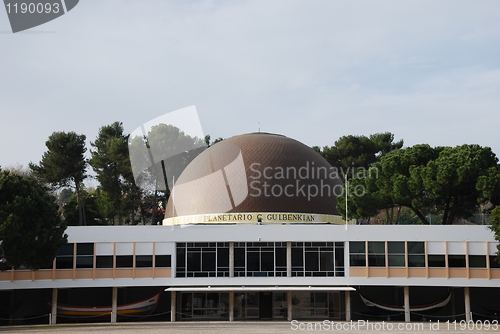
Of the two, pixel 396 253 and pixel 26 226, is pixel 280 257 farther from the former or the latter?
pixel 26 226

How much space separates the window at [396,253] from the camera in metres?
34.1

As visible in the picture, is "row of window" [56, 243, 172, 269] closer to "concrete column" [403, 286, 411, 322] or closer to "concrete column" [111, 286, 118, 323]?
"concrete column" [111, 286, 118, 323]

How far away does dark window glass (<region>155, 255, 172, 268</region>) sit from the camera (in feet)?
113

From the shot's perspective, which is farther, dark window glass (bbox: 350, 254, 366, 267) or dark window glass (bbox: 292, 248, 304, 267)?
dark window glass (bbox: 292, 248, 304, 267)

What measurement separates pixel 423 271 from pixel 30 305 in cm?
2413

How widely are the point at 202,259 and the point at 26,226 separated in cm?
1032

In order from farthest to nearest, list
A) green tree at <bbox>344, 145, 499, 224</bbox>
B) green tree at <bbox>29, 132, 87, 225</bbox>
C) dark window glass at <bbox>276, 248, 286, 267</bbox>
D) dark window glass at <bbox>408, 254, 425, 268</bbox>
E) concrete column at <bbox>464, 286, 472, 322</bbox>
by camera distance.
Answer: green tree at <bbox>29, 132, 87, 225</bbox>
green tree at <bbox>344, 145, 499, 224</bbox>
dark window glass at <bbox>276, 248, 286, 267</bbox>
dark window glass at <bbox>408, 254, 425, 268</bbox>
concrete column at <bbox>464, 286, 472, 322</bbox>

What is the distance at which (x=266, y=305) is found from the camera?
3572 centimetres

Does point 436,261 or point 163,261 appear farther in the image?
point 163,261

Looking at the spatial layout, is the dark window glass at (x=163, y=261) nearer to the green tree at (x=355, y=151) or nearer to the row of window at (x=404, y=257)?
the row of window at (x=404, y=257)

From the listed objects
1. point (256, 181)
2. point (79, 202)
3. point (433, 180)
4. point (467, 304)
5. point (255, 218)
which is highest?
point (256, 181)

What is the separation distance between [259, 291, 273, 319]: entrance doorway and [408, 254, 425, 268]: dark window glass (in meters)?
8.47

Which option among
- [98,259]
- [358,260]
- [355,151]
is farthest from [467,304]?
[355,151]

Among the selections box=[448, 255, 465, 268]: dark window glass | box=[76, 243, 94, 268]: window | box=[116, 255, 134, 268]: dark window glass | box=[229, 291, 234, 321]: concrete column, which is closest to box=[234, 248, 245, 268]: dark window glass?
box=[229, 291, 234, 321]: concrete column
